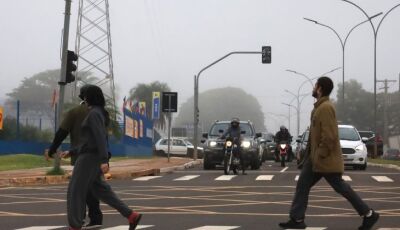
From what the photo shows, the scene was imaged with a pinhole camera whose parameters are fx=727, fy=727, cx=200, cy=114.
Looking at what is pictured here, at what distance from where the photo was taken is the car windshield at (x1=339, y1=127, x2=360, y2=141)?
26.3m

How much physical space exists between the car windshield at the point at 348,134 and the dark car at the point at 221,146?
3.36m

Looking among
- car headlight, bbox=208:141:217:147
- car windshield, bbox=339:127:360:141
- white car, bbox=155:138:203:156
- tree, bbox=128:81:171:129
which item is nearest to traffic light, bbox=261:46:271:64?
white car, bbox=155:138:203:156

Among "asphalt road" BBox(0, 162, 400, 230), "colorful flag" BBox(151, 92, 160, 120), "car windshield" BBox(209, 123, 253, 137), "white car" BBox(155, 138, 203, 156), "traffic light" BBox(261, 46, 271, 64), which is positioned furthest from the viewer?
"colorful flag" BBox(151, 92, 160, 120)

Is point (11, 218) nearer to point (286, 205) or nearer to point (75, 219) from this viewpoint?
point (75, 219)

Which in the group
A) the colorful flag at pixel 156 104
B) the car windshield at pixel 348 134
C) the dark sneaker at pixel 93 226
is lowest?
the dark sneaker at pixel 93 226

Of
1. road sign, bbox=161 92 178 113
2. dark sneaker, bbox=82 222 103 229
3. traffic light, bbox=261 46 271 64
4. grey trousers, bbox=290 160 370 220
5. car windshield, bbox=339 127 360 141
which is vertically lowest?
dark sneaker, bbox=82 222 103 229

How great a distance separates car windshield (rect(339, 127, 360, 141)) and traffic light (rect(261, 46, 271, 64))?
14271 mm

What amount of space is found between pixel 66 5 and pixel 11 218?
34.2 ft

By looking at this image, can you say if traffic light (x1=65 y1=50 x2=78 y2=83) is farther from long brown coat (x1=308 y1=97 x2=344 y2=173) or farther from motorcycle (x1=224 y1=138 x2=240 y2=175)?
long brown coat (x1=308 y1=97 x2=344 y2=173)

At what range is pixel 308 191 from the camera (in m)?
9.14

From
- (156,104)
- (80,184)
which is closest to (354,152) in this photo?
(80,184)

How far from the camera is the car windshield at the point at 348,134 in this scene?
26344mm

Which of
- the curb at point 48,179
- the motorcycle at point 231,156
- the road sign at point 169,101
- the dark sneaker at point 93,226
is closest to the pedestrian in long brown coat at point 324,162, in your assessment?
the dark sneaker at point 93,226

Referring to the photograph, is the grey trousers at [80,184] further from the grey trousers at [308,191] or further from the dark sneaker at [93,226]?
the grey trousers at [308,191]
